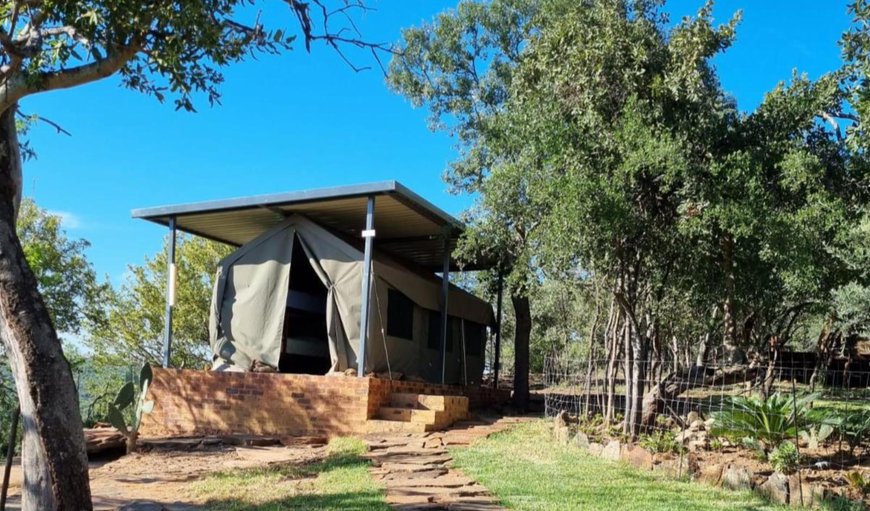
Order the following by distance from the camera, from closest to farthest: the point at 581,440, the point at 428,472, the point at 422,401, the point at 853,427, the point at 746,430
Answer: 1. the point at 428,472
2. the point at 746,430
3. the point at 853,427
4. the point at 581,440
5. the point at 422,401

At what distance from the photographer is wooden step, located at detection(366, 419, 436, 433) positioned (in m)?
9.69

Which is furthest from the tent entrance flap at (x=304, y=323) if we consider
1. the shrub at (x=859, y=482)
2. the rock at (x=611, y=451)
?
the shrub at (x=859, y=482)

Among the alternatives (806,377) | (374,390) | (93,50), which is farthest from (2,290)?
(806,377)

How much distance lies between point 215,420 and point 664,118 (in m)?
7.61

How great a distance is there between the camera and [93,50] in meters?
5.09

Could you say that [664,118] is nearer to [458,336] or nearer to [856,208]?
[856,208]

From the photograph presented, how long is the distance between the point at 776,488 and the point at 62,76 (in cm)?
637

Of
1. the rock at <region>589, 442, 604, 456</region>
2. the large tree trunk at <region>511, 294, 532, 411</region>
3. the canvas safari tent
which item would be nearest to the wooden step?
the canvas safari tent

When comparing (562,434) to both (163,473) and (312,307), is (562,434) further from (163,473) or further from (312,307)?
(312,307)

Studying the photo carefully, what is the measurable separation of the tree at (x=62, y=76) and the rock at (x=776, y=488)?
470cm

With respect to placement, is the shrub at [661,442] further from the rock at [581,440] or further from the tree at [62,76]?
the tree at [62,76]

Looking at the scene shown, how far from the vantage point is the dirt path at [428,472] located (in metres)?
5.68

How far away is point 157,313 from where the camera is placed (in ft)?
64.6

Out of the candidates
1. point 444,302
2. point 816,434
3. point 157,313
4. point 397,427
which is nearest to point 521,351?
point 444,302
